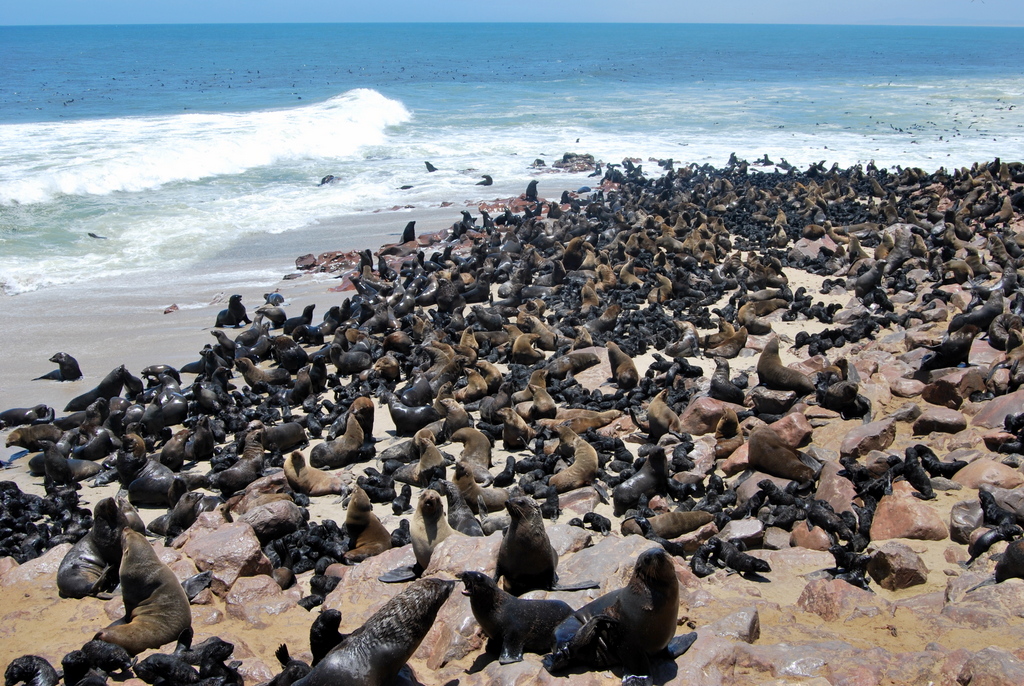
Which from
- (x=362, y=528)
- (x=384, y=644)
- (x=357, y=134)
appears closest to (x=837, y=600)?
(x=384, y=644)

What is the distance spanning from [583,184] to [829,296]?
13242mm

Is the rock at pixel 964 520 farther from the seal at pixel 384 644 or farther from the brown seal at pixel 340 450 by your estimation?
the brown seal at pixel 340 450

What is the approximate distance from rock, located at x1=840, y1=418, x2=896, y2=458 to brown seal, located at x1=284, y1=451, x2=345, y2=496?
14.9 ft

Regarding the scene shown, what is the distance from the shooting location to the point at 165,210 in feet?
66.8

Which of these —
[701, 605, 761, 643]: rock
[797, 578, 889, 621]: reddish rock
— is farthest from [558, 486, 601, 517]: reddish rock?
[701, 605, 761, 643]: rock

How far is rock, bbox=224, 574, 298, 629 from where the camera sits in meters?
5.02

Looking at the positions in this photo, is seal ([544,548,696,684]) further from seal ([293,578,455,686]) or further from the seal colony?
seal ([293,578,455,686])

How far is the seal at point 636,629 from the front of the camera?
3.74m

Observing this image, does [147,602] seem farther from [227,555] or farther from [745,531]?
[745,531]

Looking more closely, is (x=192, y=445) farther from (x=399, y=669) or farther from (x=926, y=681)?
(x=926, y=681)

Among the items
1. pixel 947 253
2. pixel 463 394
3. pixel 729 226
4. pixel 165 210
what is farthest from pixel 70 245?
pixel 947 253

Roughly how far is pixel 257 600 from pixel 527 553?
1951mm

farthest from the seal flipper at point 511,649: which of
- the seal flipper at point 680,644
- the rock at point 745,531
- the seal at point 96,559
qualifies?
the seal at point 96,559

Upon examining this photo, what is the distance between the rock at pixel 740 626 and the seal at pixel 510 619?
0.81 meters
